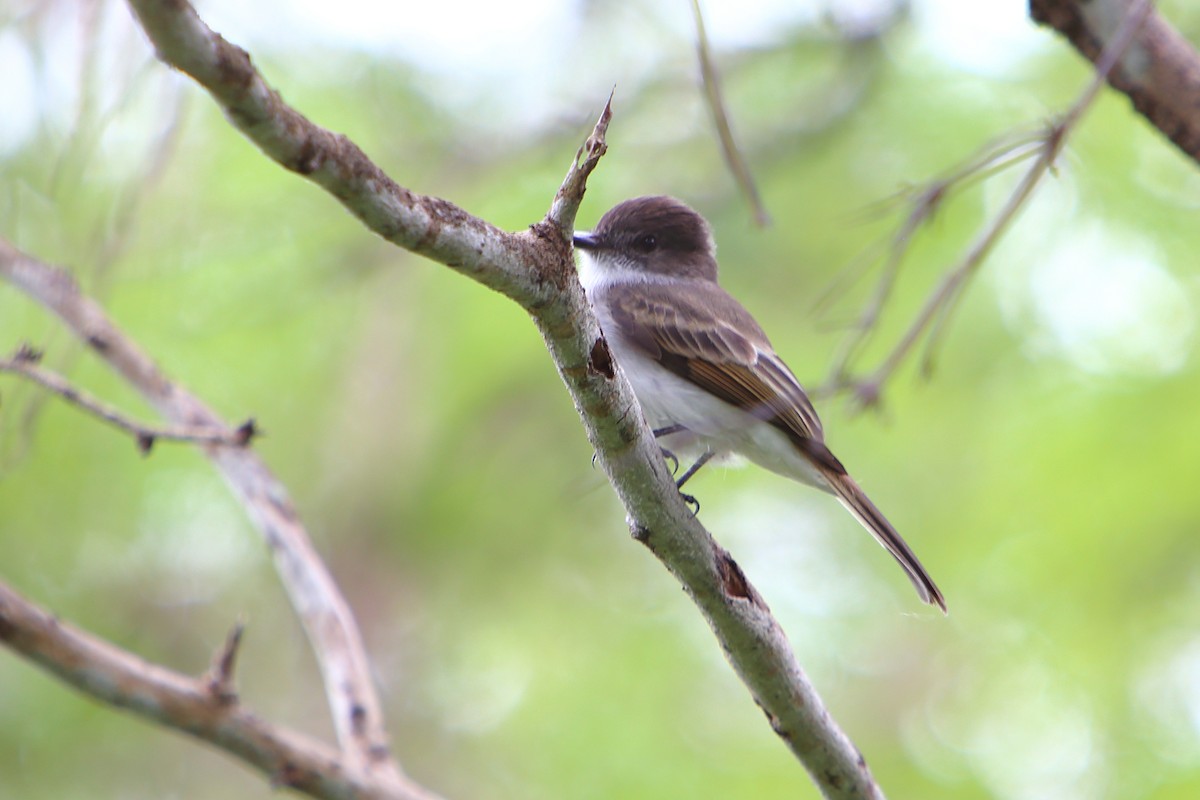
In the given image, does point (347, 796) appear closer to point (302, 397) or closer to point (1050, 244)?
point (302, 397)

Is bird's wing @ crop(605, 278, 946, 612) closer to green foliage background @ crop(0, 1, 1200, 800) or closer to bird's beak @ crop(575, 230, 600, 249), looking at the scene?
bird's beak @ crop(575, 230, 600, 249)

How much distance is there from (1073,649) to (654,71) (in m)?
4.41

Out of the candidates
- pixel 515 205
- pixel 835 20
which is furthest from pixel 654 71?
pixel 835 20

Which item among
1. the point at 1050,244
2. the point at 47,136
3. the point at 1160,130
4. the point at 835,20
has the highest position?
the point at 1050,244

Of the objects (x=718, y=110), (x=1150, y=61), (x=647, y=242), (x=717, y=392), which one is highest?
(x=647, y=242)

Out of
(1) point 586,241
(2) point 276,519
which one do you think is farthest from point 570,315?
(1) point 586,241

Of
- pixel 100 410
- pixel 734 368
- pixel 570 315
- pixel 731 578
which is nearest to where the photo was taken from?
pixel 570 315

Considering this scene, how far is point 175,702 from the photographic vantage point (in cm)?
354

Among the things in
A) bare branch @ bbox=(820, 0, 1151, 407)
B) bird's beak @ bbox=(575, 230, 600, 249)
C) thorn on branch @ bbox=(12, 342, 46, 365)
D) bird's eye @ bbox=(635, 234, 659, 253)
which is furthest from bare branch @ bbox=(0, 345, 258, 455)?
bird's eye @ bbox=(635, 234, 659, 253)

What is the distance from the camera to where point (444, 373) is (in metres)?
8.55

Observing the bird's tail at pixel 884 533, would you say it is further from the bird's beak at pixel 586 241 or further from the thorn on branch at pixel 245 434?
the thorn on branch at pixel 245 434

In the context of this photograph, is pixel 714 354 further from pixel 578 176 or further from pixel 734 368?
pixel 578 176

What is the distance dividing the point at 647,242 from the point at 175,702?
2.85 metres

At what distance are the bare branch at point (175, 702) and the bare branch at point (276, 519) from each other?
0.13m
